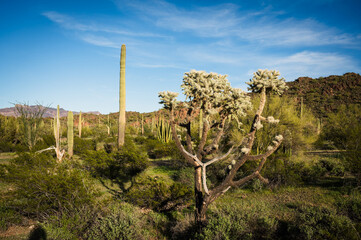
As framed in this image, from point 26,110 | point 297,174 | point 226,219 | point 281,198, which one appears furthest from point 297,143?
point 26,110

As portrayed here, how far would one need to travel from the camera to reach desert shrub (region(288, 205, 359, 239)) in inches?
176

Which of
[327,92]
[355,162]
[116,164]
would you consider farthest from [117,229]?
[327,92]

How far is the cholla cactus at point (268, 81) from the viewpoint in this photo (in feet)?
14.6

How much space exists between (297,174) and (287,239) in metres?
6.10

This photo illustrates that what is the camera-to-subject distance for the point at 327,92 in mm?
45906

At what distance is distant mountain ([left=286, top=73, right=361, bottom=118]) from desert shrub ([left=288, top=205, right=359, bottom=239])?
3519cm

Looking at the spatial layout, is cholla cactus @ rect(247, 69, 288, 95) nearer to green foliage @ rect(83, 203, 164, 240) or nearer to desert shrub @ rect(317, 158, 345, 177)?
green foliage @ rect(83, 203, 164, 240)

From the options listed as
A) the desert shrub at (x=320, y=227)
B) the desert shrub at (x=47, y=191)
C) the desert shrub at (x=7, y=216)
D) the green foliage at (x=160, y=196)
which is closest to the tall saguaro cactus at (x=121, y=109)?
the green foliage at (x=160, y=196)

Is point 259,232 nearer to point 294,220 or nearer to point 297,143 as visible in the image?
point 294,220

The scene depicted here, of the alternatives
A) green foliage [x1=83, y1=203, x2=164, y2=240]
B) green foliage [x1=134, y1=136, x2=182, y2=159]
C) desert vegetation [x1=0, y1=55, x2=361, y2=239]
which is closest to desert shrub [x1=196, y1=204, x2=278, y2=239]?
desert vegetation [x1=0, y1=55, x2=361, y2=239]

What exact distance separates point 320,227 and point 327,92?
50310mm

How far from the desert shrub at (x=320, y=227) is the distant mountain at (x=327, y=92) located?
1386 inches

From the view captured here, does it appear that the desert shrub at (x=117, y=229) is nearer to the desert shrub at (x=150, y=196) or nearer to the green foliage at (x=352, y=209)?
the desert shrub at (x=150, y=196)

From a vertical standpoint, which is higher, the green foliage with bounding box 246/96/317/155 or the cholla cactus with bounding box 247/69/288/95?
the cholla cactus with bounding box 247/69/288/95
